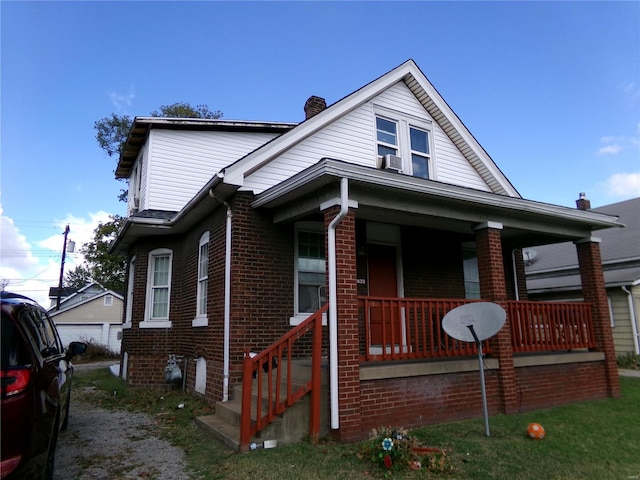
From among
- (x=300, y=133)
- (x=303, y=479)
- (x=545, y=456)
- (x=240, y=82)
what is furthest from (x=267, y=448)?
(x=240, y=82)

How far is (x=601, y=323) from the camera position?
9008mm

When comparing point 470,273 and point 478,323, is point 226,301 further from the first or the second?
point 470,273

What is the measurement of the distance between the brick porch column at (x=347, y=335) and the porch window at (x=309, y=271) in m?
2.24

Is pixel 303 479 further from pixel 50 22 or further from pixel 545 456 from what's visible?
pixel 50 22

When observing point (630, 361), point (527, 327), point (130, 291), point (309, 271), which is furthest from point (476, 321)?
point (630, 361)

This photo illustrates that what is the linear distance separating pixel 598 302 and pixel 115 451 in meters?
9.17

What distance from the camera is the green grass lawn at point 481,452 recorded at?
4.57 metres

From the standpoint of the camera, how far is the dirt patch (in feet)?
15.5

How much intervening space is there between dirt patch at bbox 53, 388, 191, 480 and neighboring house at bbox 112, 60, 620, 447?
97cm

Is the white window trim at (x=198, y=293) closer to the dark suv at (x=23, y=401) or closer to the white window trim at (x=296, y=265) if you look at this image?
the white window trim at (x=296, y=265)

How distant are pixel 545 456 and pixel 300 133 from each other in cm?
672

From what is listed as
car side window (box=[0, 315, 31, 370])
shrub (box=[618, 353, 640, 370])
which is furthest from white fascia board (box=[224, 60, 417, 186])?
shrub (box=[618, 353, 640, 370])

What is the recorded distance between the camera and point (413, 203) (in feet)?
22.9

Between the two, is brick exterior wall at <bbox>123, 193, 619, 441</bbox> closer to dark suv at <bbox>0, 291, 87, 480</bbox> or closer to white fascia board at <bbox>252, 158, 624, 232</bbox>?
white fascia board at <bbox>252, 158, 624, 232</bbox>
